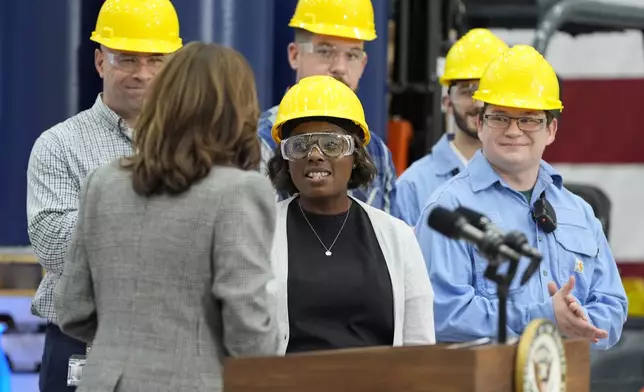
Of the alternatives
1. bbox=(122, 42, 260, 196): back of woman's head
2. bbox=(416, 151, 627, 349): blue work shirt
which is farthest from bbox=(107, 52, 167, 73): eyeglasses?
bbox=(122, 42, 260, 196): back of woman's head

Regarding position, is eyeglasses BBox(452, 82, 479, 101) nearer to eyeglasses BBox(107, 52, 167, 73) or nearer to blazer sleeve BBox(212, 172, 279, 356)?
eyeglasses BBox(107, 52, 167, 73)

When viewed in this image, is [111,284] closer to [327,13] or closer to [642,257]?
[327,13]

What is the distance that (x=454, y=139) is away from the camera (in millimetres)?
5371

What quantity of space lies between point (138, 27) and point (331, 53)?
92 centimetres

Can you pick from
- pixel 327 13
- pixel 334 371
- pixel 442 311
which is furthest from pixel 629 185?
pixel 334 371

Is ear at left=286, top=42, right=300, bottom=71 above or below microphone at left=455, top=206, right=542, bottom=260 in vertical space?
above

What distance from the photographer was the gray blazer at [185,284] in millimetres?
2906

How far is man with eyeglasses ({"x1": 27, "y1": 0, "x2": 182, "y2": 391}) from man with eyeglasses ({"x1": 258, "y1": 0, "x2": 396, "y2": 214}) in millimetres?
745

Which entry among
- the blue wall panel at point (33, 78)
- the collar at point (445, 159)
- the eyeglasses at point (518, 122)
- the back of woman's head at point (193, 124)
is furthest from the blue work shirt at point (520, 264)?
the blue wall panel at point (33, 78)

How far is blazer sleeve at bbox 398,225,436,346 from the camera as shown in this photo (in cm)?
353

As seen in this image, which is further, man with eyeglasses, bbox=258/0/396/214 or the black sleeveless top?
man with eyeglasses, bbox=258/0/396/214

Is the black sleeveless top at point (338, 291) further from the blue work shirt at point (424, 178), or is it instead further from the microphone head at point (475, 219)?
the blue work shirt at point (424, 178)

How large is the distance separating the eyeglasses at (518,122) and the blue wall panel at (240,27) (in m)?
1.87

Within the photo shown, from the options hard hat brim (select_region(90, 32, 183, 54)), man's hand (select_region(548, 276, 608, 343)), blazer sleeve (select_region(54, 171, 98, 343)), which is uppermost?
hard hat brim (select_region(90, 32, 183, 54))
